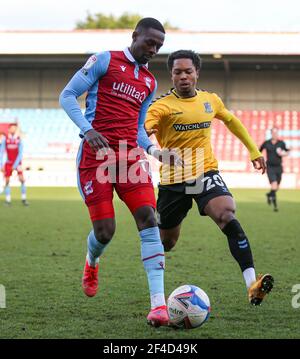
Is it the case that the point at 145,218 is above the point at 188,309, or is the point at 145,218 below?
above

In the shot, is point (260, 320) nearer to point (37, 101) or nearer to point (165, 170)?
point (165, 170)

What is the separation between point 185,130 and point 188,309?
2.04 m

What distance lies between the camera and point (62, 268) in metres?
9.04

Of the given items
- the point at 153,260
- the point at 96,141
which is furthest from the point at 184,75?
the point at 153,260

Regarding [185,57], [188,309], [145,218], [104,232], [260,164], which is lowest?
[188,309]

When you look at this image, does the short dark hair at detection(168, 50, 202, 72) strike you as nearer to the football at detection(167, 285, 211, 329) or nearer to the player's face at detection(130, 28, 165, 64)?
the player's face at detection(130, 28, 165, 64)

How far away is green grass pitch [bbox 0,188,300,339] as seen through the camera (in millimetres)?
5672

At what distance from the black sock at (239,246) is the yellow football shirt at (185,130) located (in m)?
0.73

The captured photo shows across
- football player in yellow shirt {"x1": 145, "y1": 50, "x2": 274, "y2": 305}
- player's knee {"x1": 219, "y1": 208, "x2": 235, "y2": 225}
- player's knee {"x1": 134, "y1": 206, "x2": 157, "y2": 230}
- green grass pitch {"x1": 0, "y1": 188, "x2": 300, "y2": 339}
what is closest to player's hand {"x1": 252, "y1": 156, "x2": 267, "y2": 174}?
football player in yellow shirt {"x1": 145, "y1": 50, "x2": 274, "y2": 305}

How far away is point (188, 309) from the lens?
18.9 ft

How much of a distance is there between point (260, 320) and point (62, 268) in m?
3.55

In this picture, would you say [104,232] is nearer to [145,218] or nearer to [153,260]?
[145,218]

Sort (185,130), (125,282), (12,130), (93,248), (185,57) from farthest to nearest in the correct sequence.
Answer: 1. (12,130)
2. (125,282)
3. (185,130)
4. (185,57)
5. (93,248)

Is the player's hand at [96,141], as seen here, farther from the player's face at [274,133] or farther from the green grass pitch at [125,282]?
the player's face at [274,133]
